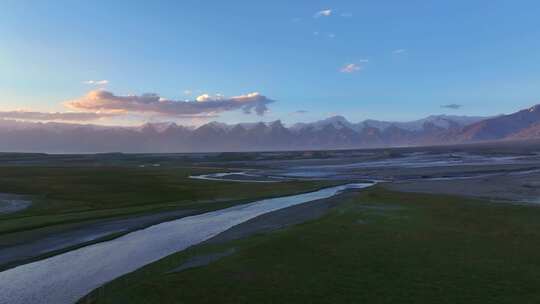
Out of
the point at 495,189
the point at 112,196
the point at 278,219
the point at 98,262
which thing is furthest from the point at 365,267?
the point at 495,189

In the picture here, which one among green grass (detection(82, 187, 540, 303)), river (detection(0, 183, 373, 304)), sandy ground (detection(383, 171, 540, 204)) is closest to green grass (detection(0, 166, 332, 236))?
river (detection(0, 183, 373, 304))

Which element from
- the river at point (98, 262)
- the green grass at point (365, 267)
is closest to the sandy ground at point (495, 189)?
the green grass at point (365, 267)

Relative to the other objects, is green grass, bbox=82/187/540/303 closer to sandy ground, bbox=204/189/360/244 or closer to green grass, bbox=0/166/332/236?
sandy ground, bbox=204/189/360/244

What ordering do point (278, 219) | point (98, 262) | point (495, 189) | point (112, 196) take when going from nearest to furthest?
point (98, 262) < point (278, 219) < point (112, 196) < point (495, 189)

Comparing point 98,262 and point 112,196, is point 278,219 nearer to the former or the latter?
point 98,262

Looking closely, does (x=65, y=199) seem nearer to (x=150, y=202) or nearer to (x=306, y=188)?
(x=150, y=202)
